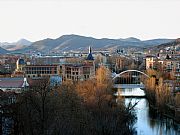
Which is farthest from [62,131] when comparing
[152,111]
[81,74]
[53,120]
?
[81,74]

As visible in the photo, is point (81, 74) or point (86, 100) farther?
point (81, 74)

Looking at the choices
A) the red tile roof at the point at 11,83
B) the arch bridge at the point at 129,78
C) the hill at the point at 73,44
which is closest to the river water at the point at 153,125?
the red tile roof at the point at 11,83

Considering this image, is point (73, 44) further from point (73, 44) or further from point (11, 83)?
point (11, 83)

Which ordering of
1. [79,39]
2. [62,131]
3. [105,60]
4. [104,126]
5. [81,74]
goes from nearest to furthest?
[62,131]
[104,126]
[81,74]
[105,60]
[79,39]

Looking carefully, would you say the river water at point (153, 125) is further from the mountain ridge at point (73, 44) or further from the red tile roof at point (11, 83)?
the mountain ridge at point (73, 44)

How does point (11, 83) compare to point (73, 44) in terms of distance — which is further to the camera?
point (73, 44)

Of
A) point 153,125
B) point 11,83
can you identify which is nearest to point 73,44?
point 11,83

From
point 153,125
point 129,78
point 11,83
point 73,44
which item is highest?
point 73,44

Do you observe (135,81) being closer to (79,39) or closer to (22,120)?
(22,120)

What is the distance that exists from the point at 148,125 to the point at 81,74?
1527cm

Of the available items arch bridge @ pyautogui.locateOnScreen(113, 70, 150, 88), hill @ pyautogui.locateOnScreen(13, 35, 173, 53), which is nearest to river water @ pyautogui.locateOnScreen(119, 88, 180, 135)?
arch bridge @ pyautogui.locateOnScreen(113, 70, 150, 88)

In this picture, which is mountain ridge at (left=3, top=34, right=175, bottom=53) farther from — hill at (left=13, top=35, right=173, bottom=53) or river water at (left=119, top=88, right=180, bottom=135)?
river water at (left=119, top=88, right=180, bottom=135)

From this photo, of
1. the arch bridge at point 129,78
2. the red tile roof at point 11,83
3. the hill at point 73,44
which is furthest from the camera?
the hill at point 73,44

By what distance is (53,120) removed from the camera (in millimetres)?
9664
